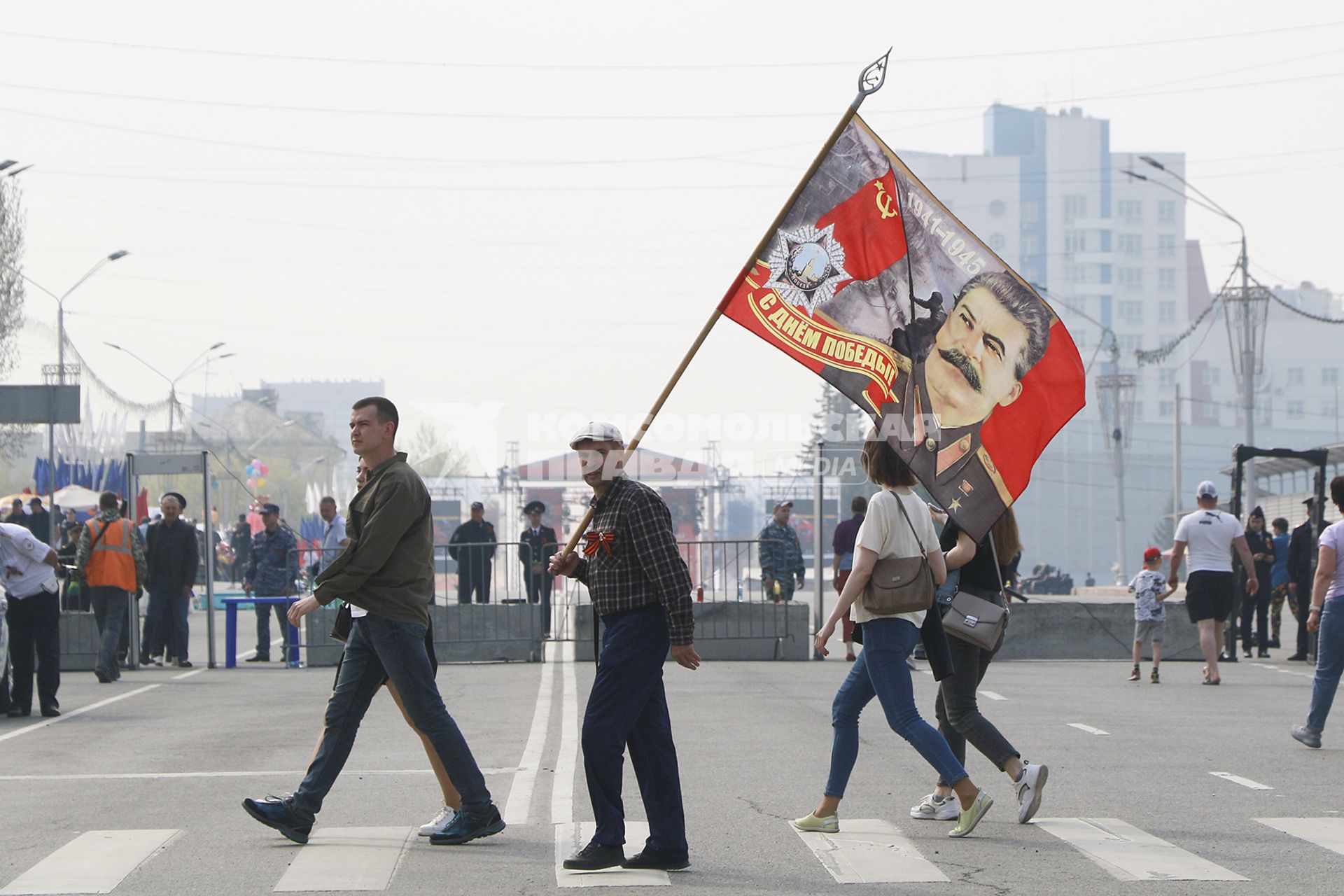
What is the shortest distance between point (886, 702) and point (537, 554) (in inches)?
540

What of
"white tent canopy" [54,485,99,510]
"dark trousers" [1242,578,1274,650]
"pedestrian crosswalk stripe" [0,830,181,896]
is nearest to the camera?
"pedestrian crosswalk stripe" [0,830,181,896]

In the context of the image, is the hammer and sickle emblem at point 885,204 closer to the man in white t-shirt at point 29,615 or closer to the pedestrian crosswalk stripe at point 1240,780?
the pedestrian crosswalk stripe at point 1240,780

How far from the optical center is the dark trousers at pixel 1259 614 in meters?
20.1

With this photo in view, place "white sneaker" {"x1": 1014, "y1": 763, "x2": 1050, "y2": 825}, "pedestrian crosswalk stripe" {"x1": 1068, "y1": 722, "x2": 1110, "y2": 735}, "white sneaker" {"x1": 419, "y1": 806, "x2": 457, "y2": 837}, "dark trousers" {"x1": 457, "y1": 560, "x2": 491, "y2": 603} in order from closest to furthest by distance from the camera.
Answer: "white sneaker" {"x1": 419, "y1": 806, "x2": 457, "y2": 837} → "white sneaker" {"x1": 1014, "y1": 763, "x2": 1050, "y2": 825} → "pedestrian crosswalk stripe" {"x1": 1068, "y1": 722, "x2": 1110, "y2": 735} → "dark trousers" {"x1": 457, "y1": 560, "x2": 491, "y2": 603}

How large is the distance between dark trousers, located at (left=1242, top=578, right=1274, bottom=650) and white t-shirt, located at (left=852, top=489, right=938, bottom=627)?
1354cm

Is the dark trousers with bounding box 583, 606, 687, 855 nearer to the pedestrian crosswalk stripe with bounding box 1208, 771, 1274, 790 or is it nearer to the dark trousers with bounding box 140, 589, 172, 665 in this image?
the pedestrian crosswalk stripe with bounding box 1208, 771, 1274, 790

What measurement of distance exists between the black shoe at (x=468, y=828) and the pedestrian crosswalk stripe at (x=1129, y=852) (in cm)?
246

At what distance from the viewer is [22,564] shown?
13102 mm

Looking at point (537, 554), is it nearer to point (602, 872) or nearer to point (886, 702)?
point (886, 702)

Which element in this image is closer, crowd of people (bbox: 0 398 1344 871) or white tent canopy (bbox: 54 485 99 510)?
crowd of people (bbox: 0 398 1344 871)

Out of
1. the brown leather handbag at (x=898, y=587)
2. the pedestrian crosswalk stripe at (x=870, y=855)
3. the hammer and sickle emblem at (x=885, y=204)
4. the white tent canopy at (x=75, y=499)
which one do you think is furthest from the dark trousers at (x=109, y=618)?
the white tent canopy at (x=75, y=499)

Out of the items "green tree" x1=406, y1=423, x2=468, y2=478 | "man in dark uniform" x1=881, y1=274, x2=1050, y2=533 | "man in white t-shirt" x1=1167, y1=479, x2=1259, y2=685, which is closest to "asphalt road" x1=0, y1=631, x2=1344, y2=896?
"man in white t-shirt" x1=1167, y1=479, x2=1259, y2=685

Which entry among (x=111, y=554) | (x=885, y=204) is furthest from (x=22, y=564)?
(x=885, y=204)

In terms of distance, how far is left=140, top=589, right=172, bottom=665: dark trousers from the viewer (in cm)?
1908
